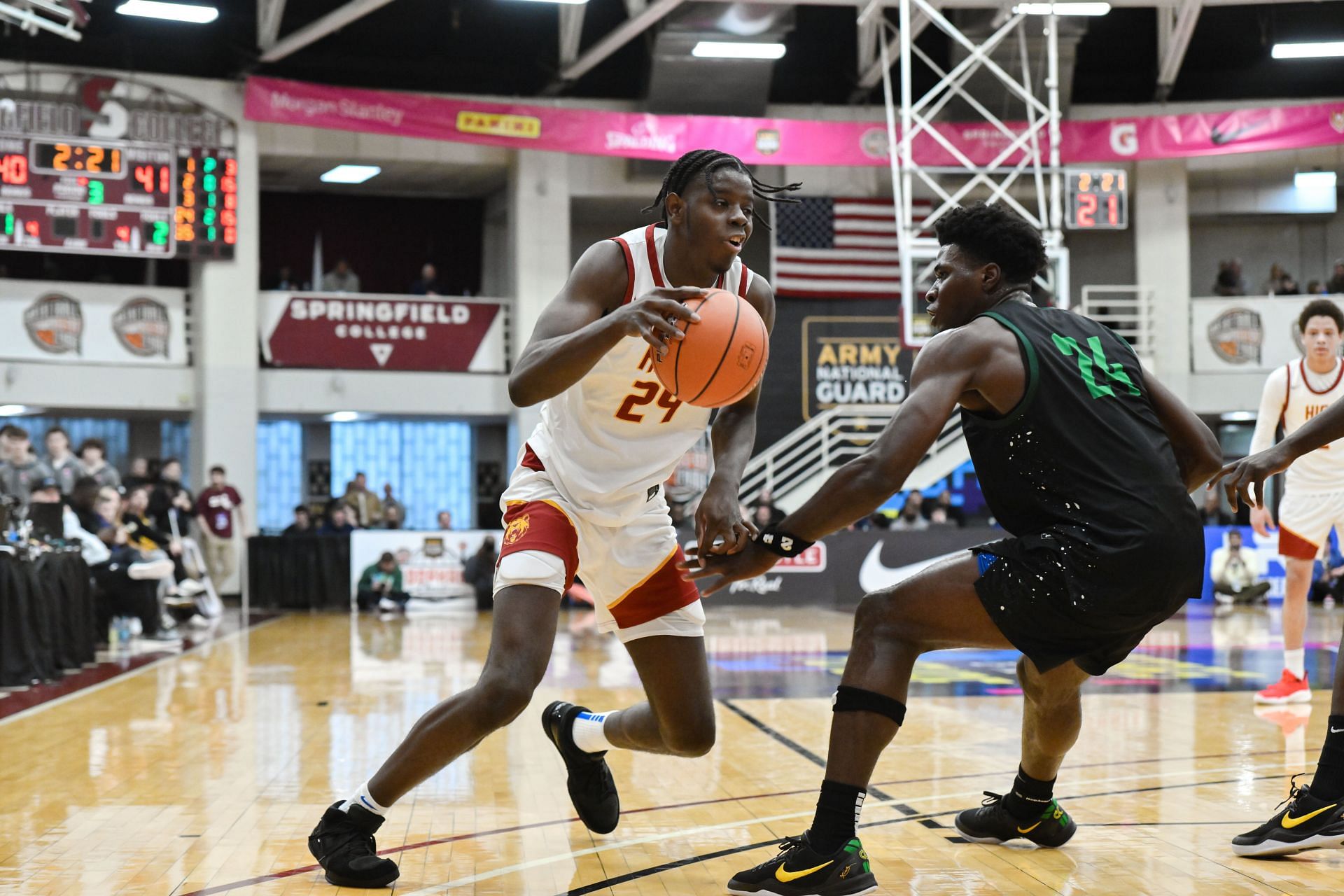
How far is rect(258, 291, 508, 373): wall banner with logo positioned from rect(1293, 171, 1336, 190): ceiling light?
13.6 metres

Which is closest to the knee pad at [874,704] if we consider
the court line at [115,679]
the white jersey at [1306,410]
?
the white jersey at [1306,410]

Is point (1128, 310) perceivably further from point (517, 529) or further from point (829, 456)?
point (517, 529)

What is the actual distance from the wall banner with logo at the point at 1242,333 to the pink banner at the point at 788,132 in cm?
243

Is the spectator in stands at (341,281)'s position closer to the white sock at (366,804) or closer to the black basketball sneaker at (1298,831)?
the white sock at (366,804)

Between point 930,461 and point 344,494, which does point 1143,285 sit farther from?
point 344,494

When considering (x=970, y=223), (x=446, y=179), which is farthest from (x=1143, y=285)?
(x=970, y=223)

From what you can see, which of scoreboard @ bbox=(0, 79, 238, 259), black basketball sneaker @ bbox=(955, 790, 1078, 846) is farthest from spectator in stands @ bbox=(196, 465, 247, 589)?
black basketball sneaker @ bbox=(955, 790, 1078, 846)

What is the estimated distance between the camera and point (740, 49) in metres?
19.8

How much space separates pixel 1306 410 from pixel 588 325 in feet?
16.3

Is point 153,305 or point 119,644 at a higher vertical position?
point 153,305

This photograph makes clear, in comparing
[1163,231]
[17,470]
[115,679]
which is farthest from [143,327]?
[1163,231]

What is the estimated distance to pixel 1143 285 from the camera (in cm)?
2219

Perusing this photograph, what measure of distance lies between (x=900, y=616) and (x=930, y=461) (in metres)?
16.5

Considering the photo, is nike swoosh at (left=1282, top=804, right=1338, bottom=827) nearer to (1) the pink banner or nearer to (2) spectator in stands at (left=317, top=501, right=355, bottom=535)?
(2) spectator in stands at (left=317, top=501, right=355, bottom=535)
